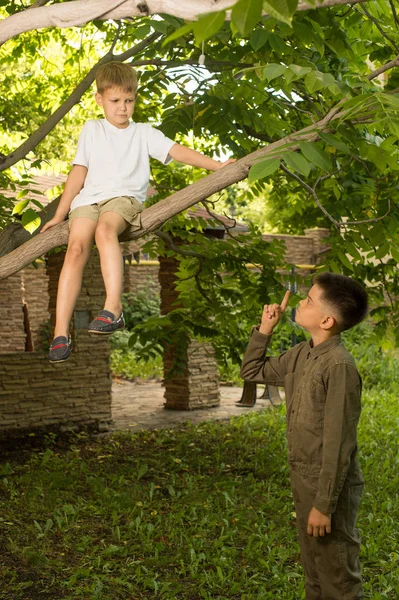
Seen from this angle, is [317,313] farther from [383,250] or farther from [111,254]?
[383,250]

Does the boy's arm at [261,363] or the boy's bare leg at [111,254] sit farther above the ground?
the boy's bare leg at [111,254]

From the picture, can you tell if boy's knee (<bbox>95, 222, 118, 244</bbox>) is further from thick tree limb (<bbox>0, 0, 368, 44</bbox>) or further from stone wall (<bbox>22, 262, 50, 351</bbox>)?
stone wall (<bbox>22, 262, 50, 351</bbox>)

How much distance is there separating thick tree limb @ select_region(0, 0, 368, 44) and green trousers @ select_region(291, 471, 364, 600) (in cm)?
217

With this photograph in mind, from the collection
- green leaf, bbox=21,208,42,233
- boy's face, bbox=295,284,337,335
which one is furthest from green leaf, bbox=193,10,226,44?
green leaf, bbox=21,208,42,233

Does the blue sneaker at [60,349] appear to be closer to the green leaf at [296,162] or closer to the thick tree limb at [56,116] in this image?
the green leaf at [296,162]

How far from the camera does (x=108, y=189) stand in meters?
3.73

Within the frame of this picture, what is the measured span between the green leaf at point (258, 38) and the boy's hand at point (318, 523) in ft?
8.79

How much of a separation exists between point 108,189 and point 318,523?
1782mm

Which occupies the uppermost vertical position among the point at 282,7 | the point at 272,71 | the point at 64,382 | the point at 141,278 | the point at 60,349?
the point at 272,71

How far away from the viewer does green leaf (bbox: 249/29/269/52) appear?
4.88m

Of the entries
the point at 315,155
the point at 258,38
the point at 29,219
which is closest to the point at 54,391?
the point at 29,219

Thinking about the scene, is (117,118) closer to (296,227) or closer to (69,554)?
(69,554)

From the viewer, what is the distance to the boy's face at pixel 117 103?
3.62 metres

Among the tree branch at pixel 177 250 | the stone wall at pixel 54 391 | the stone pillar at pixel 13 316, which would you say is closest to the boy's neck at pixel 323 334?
the tree branch at pixel 177 250
